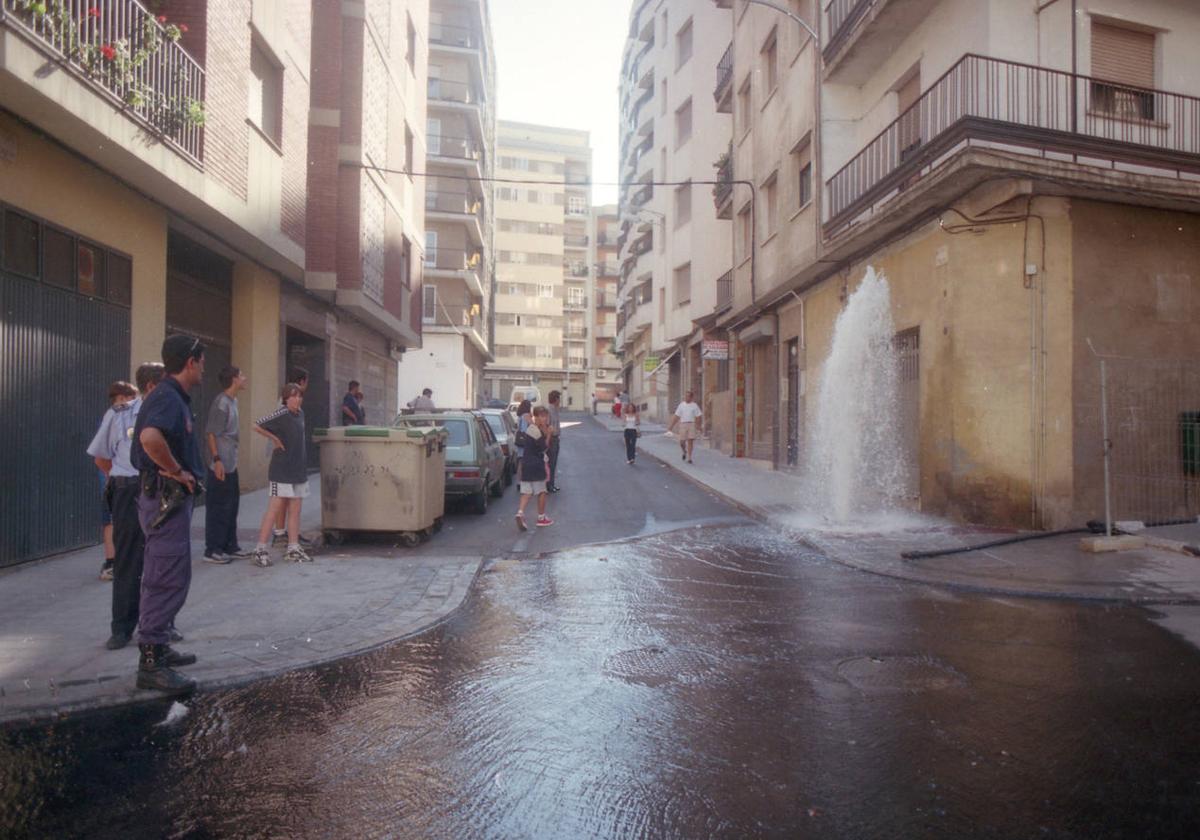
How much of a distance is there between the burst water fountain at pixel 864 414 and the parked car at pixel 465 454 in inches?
203

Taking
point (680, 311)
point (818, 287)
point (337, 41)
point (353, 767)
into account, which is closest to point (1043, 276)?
point (818, 287)

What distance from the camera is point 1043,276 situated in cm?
1081

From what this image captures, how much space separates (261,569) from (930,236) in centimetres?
994

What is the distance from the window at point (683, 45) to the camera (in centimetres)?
3516

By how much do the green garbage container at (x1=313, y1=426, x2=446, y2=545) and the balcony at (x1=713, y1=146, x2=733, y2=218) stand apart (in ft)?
55.2

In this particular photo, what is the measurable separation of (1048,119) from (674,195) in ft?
82.3

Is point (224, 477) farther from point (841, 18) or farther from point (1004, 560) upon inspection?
point (841, 18)

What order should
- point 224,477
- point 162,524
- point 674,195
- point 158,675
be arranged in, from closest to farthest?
point 158,675
point 162,524
point 224,477
point 674,195

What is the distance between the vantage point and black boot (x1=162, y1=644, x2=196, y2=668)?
4738 millimetres

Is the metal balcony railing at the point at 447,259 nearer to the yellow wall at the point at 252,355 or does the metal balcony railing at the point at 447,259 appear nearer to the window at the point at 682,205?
the window at the point at 682,205

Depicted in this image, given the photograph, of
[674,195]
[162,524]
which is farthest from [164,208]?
[674,195]

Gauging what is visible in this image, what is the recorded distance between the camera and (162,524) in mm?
4750

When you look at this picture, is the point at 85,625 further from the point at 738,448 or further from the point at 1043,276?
the point at 738,448

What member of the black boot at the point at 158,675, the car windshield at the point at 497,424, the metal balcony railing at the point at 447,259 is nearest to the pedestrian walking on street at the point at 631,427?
the car windshield at the point at 497,424
